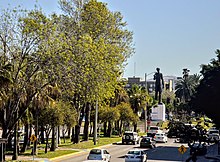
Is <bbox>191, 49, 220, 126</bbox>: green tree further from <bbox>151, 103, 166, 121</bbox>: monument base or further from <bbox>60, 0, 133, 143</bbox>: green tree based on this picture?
<bbox>151, 103, 166, 121</bbox>: monument base

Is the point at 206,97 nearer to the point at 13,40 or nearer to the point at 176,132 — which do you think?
the point at 13,40

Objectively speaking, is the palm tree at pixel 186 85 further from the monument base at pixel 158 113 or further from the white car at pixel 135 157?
the white car at pixel 135 157

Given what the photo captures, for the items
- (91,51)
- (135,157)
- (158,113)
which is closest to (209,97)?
(135,157)

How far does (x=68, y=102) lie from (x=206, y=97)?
17607 mm

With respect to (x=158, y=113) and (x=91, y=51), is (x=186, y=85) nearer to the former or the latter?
(x=158, y=113)

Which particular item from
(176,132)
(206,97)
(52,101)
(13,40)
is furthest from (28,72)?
(206,97)

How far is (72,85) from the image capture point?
105ft

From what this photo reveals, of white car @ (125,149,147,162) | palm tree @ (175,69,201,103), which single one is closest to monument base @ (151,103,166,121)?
palm tree @ (175,69,201,103)

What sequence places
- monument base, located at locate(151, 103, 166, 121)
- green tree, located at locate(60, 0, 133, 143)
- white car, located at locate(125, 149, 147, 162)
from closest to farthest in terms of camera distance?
green tree, located at locate(60, 0, 133, 143), white car, located at locate(125, 149, 147, 162), monument base, located at locate(151, 103, 166, 121)

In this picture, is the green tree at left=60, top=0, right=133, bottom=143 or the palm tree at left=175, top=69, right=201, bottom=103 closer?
the green tree at left=60, top=0, right=133, bottom=143

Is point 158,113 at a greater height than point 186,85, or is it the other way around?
point 186,85

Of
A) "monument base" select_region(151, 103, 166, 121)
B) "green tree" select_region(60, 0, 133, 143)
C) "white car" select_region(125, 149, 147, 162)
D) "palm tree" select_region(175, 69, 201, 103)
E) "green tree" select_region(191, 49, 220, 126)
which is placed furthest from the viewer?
"palm tree" select_region(175, 69, 201, 103)

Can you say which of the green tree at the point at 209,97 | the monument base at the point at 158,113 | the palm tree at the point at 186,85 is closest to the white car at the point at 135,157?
the green tree at the point at 209,97

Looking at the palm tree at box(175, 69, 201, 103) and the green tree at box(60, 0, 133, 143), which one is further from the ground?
the palm tree at box(175, 69, 201, 103)
